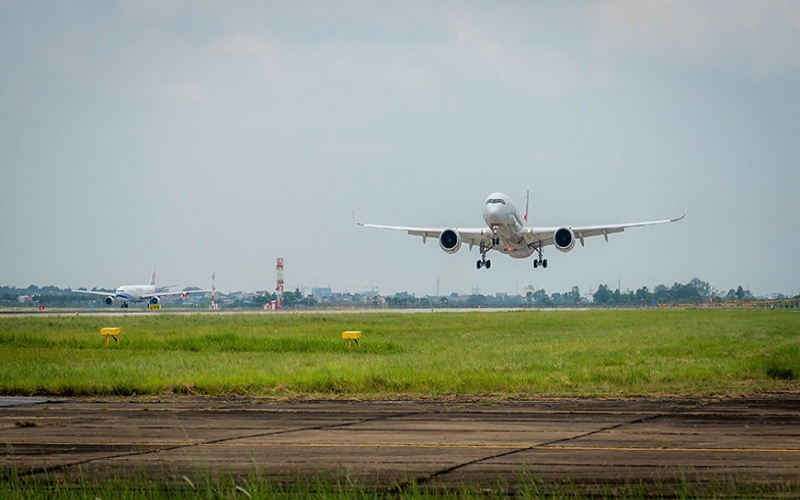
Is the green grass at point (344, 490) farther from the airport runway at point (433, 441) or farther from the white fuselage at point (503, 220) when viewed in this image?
the white fuselage at point (503, 220)

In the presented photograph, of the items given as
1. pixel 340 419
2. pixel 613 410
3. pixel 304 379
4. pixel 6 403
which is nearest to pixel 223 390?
pixel 304 379

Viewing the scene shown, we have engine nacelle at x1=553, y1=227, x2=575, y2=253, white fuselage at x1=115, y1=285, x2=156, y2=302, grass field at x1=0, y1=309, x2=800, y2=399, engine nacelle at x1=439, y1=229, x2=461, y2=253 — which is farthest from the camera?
white fuselage at x1=115, y1=285, x2=156, y2=302

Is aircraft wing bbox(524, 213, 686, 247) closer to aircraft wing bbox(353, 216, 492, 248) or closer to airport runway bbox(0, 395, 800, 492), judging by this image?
aircraft wing bbox(353, 216, 492, 248)

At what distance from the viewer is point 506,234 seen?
5716cm

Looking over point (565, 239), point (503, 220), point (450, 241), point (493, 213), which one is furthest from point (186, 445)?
point (565, 239)

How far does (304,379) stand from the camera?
21.6m

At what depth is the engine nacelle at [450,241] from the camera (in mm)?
57469

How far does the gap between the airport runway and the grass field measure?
2384 millimetres

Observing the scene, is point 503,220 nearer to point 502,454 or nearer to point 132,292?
point 502,454

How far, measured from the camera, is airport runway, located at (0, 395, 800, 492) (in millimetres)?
10375

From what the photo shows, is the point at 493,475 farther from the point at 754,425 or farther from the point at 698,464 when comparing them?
the point at 754,425

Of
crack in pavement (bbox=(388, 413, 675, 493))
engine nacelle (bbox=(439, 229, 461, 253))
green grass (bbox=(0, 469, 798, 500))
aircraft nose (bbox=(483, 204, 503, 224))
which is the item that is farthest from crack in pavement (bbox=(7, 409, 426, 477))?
engine nacelle (bbox=(439, 229, 461, 253))

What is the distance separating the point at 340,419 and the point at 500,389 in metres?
5.53

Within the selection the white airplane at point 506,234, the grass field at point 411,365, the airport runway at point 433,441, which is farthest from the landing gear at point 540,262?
the airport runway at point 433,441
